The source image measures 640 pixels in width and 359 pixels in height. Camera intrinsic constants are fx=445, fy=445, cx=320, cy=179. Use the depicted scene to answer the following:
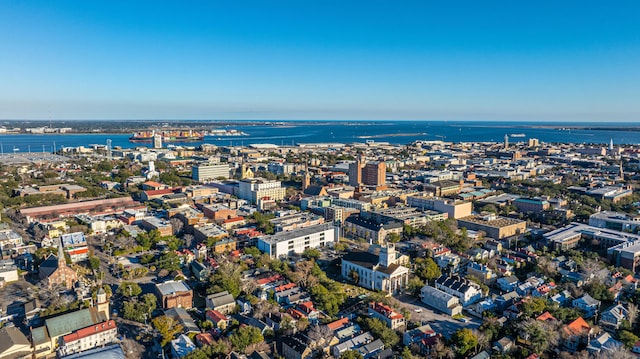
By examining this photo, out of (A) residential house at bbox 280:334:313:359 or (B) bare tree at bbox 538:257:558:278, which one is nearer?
(A) residential house at bbox 280:334:313:359

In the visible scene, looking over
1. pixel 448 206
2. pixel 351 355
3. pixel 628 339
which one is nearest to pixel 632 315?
pixel 628 339

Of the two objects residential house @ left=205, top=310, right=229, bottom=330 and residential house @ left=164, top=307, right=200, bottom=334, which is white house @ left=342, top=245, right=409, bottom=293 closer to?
residential house @ left=205, top=310, right=229, bottom=330

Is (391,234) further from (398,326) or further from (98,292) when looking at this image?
(98,292)

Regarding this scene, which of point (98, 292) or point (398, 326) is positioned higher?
point (98, 292)

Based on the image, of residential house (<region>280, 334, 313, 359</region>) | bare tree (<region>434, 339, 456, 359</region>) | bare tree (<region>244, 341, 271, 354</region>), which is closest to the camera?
residential house (<region>280, 334, 313, 359</region>)

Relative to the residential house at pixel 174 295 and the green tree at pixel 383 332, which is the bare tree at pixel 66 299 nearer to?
the residential house at pixel 174 295

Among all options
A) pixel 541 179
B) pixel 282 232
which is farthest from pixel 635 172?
pixel 282 232

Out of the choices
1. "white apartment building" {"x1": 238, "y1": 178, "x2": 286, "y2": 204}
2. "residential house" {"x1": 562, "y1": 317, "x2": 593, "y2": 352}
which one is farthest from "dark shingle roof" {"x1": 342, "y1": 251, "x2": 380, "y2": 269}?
"white apartment building" {"x1": 238, "y1": 178, "x2": 286, "y2": 204}
